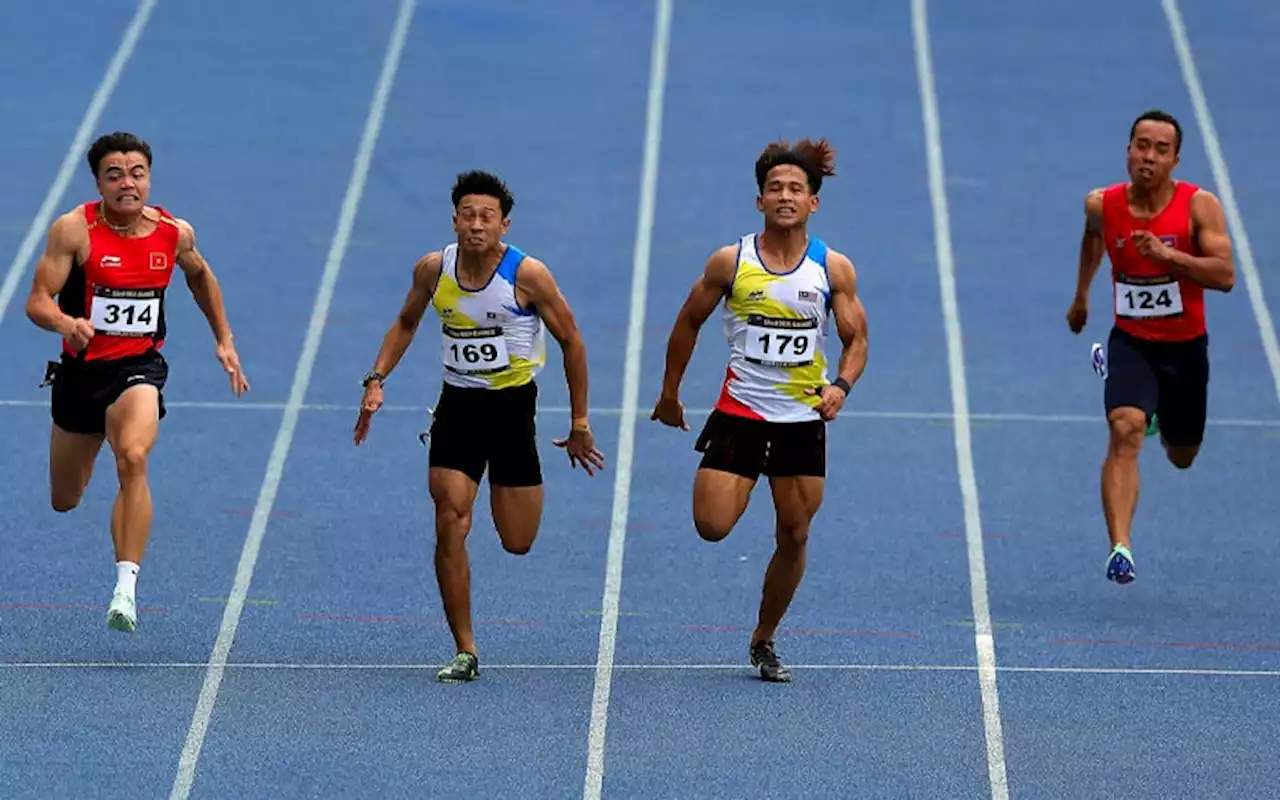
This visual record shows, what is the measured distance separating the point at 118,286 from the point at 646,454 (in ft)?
11.8

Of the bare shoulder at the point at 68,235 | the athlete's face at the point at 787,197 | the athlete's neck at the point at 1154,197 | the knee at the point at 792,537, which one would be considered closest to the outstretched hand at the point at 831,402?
the knee at the point at 792,537

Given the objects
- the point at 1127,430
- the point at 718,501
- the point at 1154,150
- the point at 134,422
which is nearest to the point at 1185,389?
the point at 1127,430

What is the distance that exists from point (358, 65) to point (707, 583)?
6.69 metres

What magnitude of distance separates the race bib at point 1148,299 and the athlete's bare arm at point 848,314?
1260 millimetres

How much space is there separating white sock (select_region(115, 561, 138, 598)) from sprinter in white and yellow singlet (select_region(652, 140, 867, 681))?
172 centimetres

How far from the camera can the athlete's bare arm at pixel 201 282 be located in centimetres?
877

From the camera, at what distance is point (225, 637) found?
9.15m

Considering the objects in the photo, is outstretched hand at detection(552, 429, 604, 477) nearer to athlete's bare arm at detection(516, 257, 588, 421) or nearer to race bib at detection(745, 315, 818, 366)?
athlete's bare arm at detection(516, 257, 588, 421)

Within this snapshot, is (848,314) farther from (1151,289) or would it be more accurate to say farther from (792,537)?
(1151,289)

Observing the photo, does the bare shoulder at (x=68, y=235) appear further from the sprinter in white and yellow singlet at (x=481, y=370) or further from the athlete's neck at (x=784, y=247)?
the athlete's neck at (x=784, y=247)

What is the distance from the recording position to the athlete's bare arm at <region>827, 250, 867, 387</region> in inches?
326

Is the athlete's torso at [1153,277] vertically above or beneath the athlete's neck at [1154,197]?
beneath

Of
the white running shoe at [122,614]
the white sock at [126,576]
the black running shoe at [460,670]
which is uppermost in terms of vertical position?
the white sock at [126,576]

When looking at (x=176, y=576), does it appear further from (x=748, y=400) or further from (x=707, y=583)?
(x=748, y=400)
